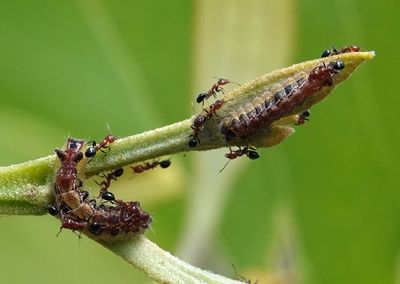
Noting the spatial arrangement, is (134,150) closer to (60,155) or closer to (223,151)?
(60,155)

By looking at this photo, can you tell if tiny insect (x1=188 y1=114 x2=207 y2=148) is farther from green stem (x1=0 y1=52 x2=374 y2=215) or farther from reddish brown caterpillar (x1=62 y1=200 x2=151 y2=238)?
reddish brown caterpillar (x1=62 y1=200 x2=151 y2=238)

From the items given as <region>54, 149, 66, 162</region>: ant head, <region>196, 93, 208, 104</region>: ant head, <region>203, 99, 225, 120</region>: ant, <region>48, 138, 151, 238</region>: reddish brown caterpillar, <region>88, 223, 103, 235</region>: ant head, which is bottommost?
<region>88, 223, 103, 235</region>: ant head

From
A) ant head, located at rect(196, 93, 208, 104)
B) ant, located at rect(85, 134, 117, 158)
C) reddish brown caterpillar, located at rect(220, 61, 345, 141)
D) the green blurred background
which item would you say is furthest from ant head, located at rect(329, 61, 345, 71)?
the green blurred background

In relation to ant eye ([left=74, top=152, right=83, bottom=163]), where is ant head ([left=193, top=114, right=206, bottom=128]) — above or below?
above

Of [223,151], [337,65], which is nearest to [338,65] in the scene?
[337,65]

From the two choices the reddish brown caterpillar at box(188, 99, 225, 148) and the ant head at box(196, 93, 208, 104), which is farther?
the ant head at box(196, 93, 208, 104)

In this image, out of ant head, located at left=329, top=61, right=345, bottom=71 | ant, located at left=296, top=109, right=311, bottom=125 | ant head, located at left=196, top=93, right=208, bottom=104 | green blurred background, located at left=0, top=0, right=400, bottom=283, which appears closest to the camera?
ant head, located at left=329, top=61, right=345, bottom=71

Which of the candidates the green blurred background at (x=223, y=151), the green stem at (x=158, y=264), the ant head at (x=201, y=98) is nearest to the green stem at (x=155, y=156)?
the green stem at (x=158, y=264)
